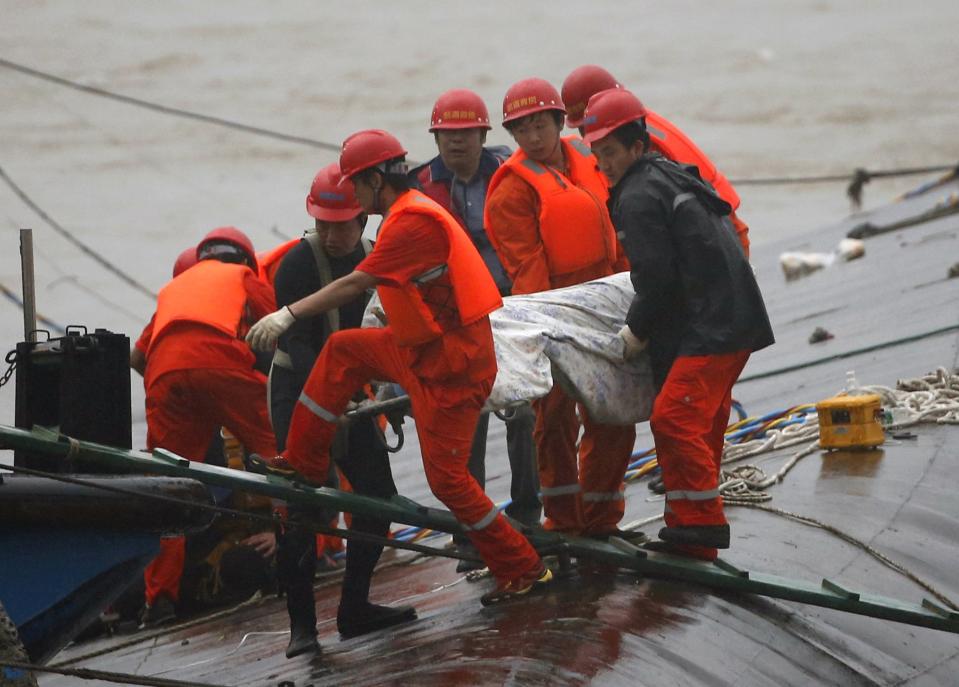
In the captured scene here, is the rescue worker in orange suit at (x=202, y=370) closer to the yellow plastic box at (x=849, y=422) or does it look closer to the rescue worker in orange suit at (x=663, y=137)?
the rescue worker in orange suit at (x=663, y=137)

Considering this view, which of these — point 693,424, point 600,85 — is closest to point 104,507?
point 693,424

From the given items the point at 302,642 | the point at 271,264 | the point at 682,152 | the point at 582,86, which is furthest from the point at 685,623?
→ the point at 271,264

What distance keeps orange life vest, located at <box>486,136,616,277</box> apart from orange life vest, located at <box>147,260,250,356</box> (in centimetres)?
101

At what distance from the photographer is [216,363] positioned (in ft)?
18.8

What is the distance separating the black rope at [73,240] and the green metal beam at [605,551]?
11.6 m

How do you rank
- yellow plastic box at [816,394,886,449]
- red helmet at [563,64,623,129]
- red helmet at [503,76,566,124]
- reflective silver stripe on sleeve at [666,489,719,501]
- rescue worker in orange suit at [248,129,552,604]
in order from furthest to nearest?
yellow plastic box at [816,394,886,449]
red helmet at [563,64,623,129]
red helmet at [503,76,566,124]
reflective silver stripe on sleeve at [666,489,719,501]
rescue worker in orange suit at [248,129,552,604]

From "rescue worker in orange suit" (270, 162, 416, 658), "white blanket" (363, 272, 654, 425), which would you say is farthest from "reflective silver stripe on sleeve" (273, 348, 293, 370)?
"white blanket" (363, 272, 654, 425)

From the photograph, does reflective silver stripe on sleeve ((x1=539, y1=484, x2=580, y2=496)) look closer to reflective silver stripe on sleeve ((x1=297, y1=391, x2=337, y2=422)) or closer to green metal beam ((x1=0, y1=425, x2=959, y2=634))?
green metal beam ((x1=0, y1=425, x2=959, y2=634))

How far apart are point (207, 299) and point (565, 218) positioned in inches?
53.6

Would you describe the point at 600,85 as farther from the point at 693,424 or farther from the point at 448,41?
the point at 448,41

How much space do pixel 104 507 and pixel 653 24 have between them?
25433mm

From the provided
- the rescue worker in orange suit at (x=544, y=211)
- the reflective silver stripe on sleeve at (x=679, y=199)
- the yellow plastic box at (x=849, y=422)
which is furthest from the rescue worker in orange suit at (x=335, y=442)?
the yellow plastic box at (x=849, y=422)

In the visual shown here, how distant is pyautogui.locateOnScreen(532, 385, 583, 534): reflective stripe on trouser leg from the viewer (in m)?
4.97

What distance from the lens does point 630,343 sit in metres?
4.75
